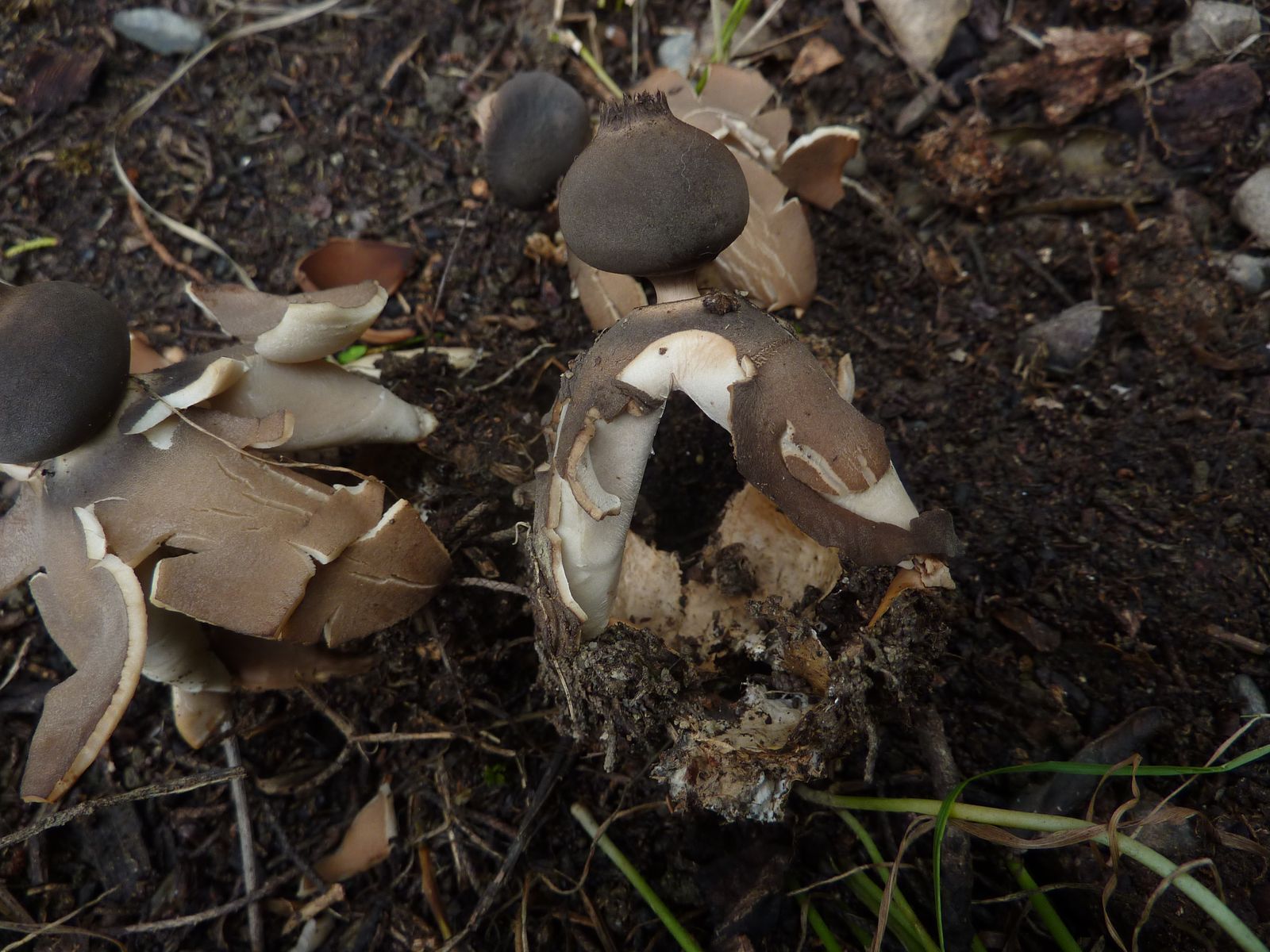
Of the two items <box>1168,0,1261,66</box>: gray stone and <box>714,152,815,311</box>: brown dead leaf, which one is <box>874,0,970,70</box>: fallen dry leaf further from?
<box>714,152,815,311</box>: brown dead leaf

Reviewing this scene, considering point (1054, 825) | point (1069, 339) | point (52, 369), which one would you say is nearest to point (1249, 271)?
point (1069, 339)

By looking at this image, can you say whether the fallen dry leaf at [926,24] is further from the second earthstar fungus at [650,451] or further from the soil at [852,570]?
the second earthstar fungus at [650,451]

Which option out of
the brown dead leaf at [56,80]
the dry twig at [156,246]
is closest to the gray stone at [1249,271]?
the dry twig at [156,246]

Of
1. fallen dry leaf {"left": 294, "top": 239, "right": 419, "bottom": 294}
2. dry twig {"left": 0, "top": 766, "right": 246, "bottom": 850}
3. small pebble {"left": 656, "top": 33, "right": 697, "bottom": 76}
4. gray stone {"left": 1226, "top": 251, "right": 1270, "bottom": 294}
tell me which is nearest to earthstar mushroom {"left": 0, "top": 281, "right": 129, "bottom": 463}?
dry twig {"left": 0, "top": 766, "right": 246, "bottom": 850}

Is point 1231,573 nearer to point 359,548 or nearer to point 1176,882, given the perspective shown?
point 1176,882

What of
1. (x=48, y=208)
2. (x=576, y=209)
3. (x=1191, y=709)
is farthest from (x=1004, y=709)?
(x=48, y=208)

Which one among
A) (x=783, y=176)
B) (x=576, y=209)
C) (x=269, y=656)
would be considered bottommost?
(x=269, y=656)

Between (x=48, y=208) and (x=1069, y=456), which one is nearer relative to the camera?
(x=1069, y=456)
